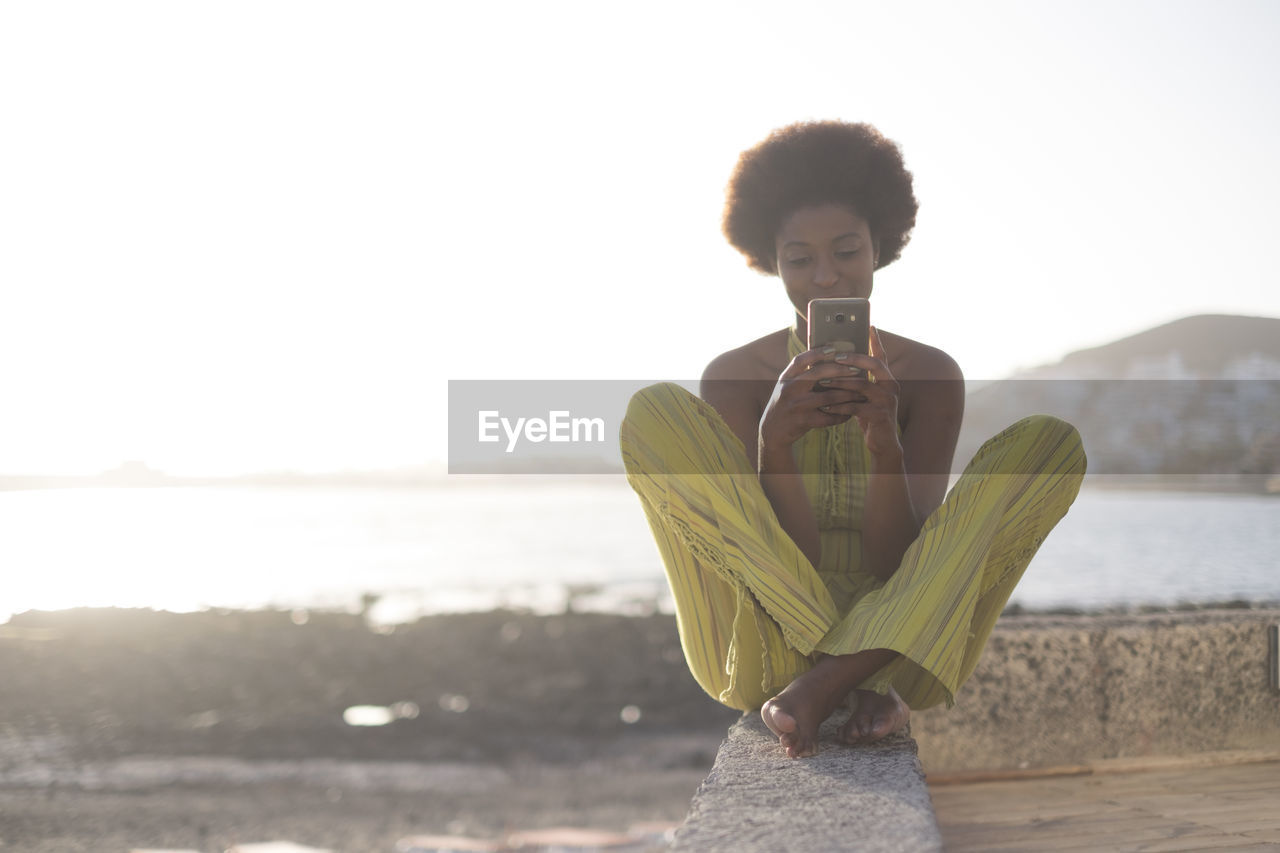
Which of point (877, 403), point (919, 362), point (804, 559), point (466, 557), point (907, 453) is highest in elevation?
point (919, 362)

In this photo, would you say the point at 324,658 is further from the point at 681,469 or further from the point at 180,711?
the point at 681,469

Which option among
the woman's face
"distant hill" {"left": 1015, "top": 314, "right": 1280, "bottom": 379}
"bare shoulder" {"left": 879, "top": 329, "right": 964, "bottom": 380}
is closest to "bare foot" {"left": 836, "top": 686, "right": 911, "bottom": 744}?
"bare shoulder" {"left": 879, "top": 329, "right": 964, "bottom": 380}

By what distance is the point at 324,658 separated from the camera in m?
12.1

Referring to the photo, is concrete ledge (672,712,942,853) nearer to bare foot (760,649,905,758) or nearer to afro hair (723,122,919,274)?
bare foot (760,649,905,758)

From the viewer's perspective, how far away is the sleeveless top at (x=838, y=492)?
242 centimetres

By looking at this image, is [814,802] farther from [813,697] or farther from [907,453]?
[907,453]

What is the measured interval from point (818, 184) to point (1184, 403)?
5466 mm

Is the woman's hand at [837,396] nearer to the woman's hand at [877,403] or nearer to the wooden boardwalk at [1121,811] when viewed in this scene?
the woman's hand at [877,403]

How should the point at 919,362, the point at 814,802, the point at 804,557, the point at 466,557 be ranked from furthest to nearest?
1. the point at 466,557
2. the point at 919,362
3. the point at 804,557
4. the point at 814,802

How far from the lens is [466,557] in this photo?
33031 millimetres

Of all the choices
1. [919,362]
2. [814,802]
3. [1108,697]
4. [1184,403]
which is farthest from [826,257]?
[1184,403]

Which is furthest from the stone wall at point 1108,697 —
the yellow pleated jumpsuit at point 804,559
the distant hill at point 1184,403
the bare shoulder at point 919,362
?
the distant hill at point 1184,403

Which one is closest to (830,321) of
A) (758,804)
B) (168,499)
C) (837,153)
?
(837,153)

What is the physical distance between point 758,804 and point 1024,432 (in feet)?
3.47
